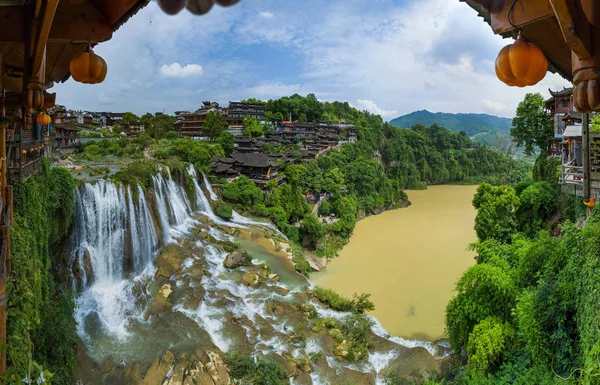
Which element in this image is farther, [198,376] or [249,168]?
[249,168]

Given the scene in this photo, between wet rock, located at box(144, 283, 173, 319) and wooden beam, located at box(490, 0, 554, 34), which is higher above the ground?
wooden beam, located at box(490, 0, 554, 34)

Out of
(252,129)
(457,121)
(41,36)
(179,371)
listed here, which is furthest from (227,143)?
(457,121)

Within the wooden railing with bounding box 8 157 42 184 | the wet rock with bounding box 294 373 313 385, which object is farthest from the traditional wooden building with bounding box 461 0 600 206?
the wooden railing with bounding box 8 157 42 184

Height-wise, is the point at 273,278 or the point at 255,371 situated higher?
the point at 273,278

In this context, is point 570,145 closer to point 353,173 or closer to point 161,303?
point 161,303

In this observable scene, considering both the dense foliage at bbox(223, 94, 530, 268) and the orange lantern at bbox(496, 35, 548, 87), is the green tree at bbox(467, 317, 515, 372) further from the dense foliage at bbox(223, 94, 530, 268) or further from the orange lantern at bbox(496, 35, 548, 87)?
the dense foliage at bbox(223, 94, 530, 268)
